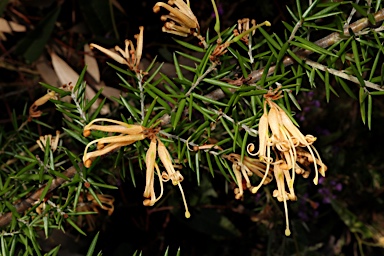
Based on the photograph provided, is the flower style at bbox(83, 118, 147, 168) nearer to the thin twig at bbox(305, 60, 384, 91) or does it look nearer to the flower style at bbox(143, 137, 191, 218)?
the flower style at bbox(143, 137, 191, 218)

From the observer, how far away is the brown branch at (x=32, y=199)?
1.66ft

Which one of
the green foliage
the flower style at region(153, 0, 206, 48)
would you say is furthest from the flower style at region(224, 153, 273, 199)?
the flower style at region(153, 0, 206, 48)

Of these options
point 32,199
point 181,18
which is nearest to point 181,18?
point 181,18

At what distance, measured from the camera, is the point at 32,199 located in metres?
0.54

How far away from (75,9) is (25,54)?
18 cm

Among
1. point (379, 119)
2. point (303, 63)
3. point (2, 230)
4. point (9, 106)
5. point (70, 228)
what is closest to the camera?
point (303, 63)

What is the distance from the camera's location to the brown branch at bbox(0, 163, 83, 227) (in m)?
0.51

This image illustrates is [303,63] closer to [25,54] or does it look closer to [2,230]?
[2,230]

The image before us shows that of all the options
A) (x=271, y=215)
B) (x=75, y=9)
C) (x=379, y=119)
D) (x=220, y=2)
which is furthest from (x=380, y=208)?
(x=75, y=9)

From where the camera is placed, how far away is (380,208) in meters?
1.24

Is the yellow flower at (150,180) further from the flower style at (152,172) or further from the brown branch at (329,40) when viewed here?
the brown branch at (329,40)

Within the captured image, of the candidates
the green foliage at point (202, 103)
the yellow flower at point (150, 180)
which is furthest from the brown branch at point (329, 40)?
the yellow flower at point (150, 180)

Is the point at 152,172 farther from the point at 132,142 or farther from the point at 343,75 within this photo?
the point at 343,75

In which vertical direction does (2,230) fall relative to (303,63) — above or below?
below
